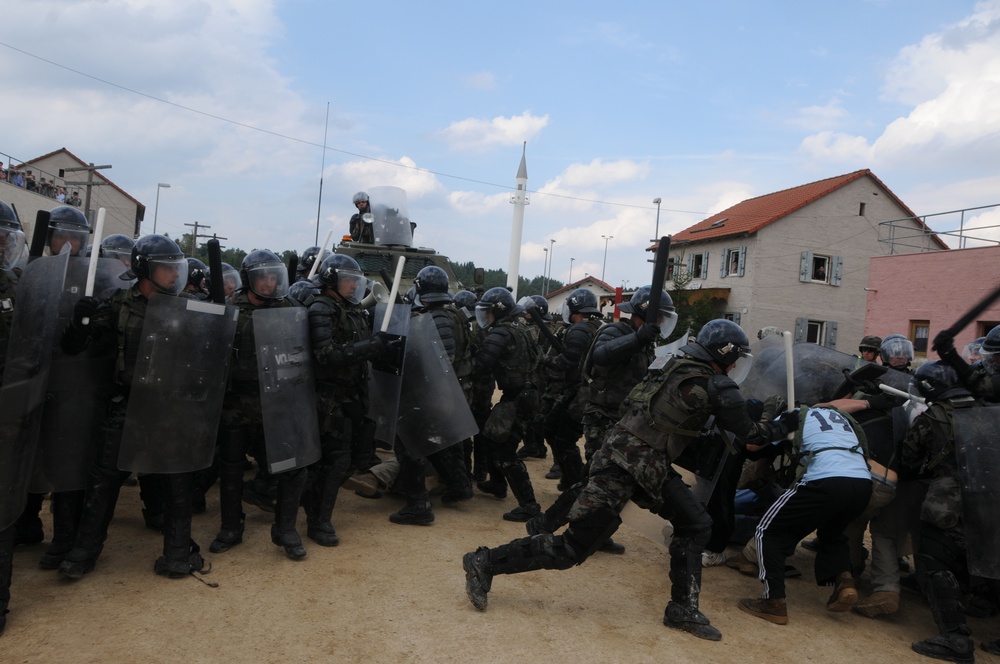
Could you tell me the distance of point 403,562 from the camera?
16.7ft

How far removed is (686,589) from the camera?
4.32 metres

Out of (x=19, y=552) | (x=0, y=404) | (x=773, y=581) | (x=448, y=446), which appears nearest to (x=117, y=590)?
(x=19, y=552)

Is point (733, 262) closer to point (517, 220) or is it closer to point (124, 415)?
point (517, 220)

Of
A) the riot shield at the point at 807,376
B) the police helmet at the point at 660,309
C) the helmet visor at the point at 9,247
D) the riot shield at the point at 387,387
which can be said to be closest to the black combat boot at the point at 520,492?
the riot shield at the point at 387,387

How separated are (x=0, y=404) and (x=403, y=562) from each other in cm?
272

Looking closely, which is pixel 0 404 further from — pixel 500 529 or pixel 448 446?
pixel 500 529

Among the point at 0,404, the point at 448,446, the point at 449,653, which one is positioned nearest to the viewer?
the point at 0,404

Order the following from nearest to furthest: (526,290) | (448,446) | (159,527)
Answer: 1. (159,527)
2. (448,446)
3. (526,290)

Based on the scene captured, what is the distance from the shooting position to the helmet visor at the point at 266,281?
4.90 metres

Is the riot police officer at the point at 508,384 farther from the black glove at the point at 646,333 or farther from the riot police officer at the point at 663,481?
the riot police officer at the point at 663,481

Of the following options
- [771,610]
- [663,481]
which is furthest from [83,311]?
[771,610]

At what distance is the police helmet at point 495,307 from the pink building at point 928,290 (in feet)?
48.5

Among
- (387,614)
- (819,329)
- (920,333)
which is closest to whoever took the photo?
(387,614)

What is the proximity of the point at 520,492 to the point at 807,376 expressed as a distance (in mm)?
2649
